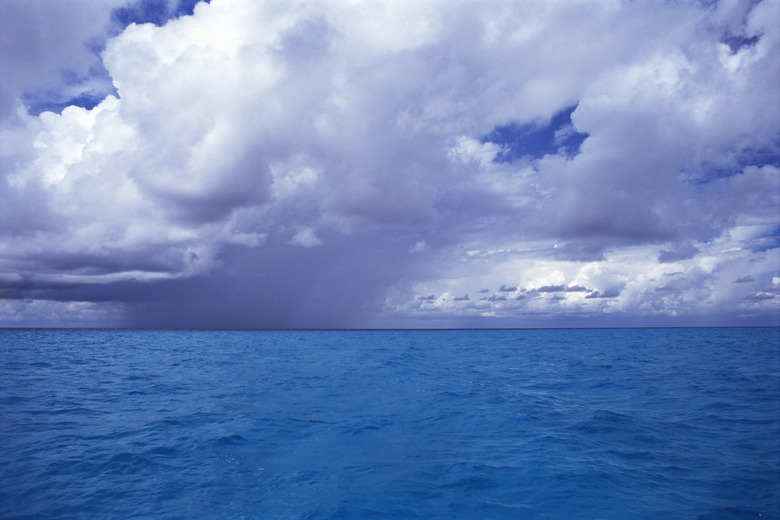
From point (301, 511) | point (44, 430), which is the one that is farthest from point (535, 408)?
point (44, 430)

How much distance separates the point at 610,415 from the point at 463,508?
13119mm

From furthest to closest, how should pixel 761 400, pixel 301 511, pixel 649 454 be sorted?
pixel 761 400, pixel 649 454, pixel 301 511

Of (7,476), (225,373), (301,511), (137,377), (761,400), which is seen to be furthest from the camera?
(225,373)

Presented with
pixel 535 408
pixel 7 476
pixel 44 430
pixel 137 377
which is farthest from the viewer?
pixel 137 377

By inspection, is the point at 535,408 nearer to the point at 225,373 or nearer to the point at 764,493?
the point at 764,493

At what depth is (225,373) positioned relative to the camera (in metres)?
37.5

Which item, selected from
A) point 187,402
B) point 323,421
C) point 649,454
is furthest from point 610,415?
point 187,402

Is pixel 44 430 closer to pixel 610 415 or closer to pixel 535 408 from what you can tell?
pixel 535 408

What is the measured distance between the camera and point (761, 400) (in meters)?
23.6

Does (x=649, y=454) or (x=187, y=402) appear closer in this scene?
(x=649, y=454)

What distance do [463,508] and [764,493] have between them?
882 centimetres

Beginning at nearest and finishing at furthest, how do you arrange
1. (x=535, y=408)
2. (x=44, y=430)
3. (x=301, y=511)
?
(x=301, y=511), (x=44, y=430), (x=535, y=408)

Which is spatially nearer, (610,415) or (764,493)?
(764,493)

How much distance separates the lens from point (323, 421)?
19.9 meters
